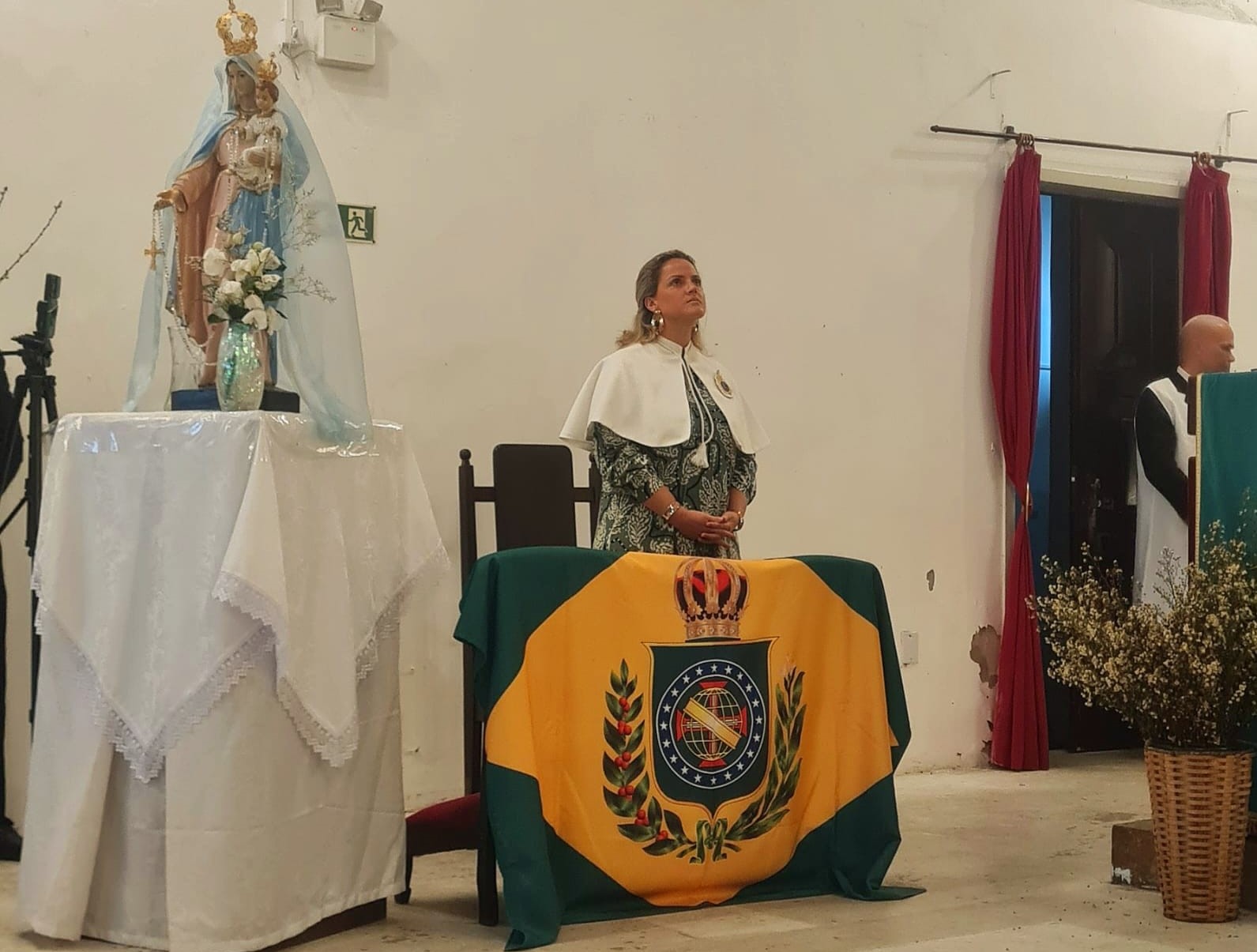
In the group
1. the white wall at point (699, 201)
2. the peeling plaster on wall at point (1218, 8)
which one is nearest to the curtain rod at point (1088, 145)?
the white wall at point (699, 201)

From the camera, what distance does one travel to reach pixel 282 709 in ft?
9.44

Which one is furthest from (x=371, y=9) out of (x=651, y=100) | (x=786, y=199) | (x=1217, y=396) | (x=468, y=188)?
(x=1217, y=396)

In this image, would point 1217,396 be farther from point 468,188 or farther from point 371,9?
point 371,9

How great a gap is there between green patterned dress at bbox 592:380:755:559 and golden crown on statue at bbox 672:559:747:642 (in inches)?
15.5

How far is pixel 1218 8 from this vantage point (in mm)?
6258

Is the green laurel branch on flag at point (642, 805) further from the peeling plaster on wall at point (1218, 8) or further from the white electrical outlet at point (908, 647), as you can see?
the peeling plaster on wall at point (1218, 8)

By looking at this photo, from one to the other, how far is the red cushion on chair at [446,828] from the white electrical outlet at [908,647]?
247 cm

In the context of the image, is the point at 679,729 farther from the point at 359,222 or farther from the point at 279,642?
the point at 359,222

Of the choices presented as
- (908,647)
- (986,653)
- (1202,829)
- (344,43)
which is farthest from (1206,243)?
(344,43)

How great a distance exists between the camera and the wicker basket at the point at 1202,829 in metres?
3.17

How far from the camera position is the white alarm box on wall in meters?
4.34

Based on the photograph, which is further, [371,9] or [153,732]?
[371,9]

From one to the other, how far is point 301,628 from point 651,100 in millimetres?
2673

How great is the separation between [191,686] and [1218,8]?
211 inches
